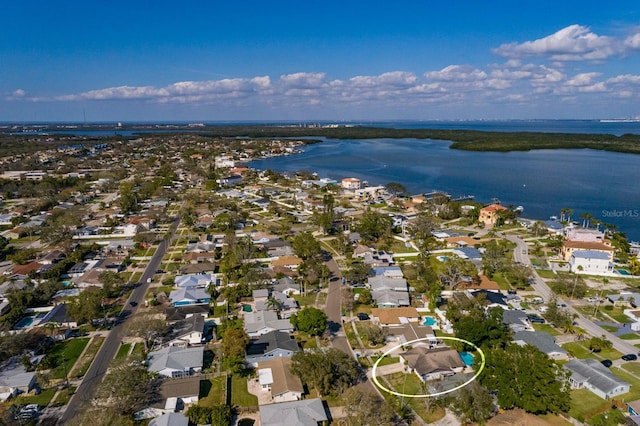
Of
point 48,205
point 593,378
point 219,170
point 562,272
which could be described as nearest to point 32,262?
point 48,205

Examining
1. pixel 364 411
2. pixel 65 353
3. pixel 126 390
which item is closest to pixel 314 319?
pixel 364 411

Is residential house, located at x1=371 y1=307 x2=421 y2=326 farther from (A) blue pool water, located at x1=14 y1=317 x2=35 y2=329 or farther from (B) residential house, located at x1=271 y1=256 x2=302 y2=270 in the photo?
(A) blue pool water, located at x1=14 y1=317 x2=35 y2=329

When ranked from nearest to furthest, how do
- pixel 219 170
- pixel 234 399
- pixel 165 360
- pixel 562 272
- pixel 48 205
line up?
pixel 234 399
pixel 165 360
pixel 562 272
pixel 48 205
pixel 219 170

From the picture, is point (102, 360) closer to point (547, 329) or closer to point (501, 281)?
point (547, 329)

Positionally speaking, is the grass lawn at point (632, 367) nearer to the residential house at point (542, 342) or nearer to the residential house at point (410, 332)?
the residential house at point (542, 342)

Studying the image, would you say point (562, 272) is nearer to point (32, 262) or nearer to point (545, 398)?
point (545, 398)

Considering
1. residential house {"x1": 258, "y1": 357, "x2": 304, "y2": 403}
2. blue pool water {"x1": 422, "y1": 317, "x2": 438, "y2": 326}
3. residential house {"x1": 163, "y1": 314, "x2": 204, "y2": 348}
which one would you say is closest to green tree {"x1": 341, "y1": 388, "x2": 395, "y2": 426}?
residential house {"x1": 258, "y1": 357, "x2": 304, "y2": 403}
